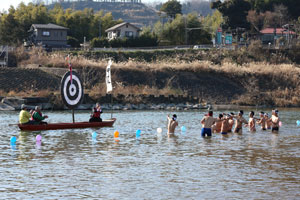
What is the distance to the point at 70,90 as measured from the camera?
138 ft

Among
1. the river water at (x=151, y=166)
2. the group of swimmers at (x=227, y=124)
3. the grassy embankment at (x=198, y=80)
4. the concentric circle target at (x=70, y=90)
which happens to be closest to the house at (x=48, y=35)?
the grassy embankment at (x=198, y=80)

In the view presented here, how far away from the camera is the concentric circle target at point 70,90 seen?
41000mm

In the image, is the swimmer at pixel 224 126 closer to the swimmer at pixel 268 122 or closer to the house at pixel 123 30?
the swimmer at pixel 268 122

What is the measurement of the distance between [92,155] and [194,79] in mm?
55377

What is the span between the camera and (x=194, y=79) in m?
81.4

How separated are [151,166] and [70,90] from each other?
64.5 ft

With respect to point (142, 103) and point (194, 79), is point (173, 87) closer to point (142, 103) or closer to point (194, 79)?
point (194, 79)

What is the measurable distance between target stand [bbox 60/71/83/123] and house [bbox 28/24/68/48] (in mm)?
86044

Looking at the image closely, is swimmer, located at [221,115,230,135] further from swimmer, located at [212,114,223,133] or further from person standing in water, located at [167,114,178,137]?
person standing in water, located at [167,114,178,137]

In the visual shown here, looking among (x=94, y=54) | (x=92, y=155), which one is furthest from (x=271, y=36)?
(x=92, y=155)

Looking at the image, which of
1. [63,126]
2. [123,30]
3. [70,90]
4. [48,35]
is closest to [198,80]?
[70,90]

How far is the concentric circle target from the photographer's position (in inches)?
1614

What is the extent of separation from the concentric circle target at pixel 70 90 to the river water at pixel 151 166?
450 cm

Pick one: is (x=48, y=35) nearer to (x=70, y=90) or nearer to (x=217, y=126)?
(x=70, y=90)
